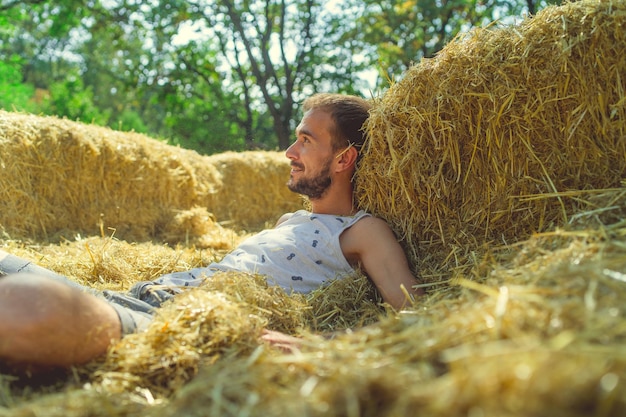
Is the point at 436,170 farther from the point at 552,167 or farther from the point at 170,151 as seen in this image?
the point at 170,151

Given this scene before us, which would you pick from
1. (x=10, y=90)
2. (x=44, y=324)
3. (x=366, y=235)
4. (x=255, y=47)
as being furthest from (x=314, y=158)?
(x=10, y=90)

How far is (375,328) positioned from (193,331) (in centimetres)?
68

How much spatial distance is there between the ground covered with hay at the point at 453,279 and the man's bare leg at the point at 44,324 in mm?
72

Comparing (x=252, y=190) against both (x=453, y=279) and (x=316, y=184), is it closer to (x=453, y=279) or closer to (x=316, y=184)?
(x=316, y=184)

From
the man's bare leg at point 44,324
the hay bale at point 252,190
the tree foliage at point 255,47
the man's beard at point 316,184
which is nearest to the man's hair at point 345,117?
the man's beard at point 316,184

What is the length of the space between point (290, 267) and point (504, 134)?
1276 mm

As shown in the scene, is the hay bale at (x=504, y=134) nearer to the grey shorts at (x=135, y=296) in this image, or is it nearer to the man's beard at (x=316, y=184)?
the man's beard at (x=316, y=184)

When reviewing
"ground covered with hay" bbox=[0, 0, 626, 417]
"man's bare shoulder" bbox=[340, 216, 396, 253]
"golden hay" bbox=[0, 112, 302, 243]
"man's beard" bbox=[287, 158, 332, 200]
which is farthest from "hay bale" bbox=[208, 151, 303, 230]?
"man's bare shoulder" bbox=[340, 216, 396, 253]

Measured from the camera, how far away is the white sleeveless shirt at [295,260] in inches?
113

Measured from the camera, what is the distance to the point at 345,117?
3.28m

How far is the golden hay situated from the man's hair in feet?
8.12

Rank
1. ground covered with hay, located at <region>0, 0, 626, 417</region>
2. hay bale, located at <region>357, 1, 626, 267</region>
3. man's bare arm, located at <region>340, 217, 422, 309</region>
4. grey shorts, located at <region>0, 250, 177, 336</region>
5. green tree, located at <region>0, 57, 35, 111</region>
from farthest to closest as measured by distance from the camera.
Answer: green tree, located at <region>0, 57, 35, 111</region>, man's bare arm, located at <region>340, 217, 422, 309</region>, hay bale, located at <region>357, 1, 626, 267</region>, grey shorts, located at <region>0, 250, 177, 336</region>, ground covered with hay, located at <region>0, 0, 626, 417</region>

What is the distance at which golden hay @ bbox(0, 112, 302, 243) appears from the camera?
16.4 ft

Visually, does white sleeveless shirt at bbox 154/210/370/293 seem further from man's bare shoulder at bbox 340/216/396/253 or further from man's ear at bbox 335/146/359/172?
man's ear at bbox 335/146/359/172
